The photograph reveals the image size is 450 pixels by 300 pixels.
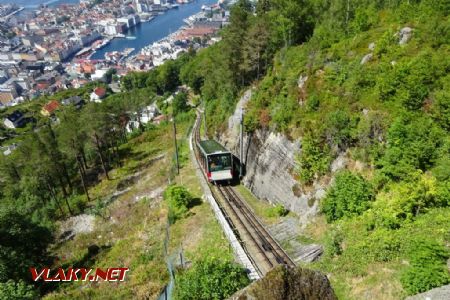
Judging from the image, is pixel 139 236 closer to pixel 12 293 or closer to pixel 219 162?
pixel 219 162

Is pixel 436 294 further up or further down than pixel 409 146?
further down

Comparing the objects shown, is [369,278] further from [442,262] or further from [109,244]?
[109,244]

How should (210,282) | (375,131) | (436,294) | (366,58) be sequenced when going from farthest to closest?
(366,58), (375,131), (210,282), (436,294)

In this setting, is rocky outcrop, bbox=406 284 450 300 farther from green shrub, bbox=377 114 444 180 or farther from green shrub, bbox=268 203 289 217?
green shrub, bbox=268 203 289 217

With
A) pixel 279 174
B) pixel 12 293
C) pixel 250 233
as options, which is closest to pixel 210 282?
pixel 12 293

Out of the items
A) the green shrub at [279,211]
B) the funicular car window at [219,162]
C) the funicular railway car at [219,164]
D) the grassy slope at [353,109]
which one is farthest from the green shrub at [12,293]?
the funicular car window at [219,162]

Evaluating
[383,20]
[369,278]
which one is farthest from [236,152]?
[369,278]
